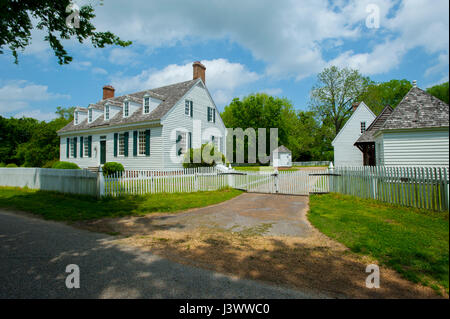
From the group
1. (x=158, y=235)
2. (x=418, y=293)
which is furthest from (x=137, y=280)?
(x=418, y=293)

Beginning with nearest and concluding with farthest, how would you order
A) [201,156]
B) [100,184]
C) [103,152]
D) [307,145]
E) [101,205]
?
[101,205] → [100,184] → [201,156] → [103,152] → [307,145]

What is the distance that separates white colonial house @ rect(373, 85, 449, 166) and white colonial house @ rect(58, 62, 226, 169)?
680 inches

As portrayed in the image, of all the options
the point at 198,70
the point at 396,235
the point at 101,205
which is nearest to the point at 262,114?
the point at 198,70

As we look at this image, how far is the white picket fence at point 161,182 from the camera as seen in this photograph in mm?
10625

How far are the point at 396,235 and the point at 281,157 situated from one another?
41.9 metres

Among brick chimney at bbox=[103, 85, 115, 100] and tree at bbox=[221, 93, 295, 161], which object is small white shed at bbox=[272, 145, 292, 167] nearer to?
tree at bbox=[221, 93, 295, 161]

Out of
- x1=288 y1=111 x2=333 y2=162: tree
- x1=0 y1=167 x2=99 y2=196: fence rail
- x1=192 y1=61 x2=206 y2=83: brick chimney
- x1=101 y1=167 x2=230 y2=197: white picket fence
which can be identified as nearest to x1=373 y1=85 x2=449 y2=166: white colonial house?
x1=101 y1=167 x2=230 y2=197: white picket fence

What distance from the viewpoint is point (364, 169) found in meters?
9.14

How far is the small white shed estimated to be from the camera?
150ft

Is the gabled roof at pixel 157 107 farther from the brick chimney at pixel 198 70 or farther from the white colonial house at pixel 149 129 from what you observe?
the brick chimney at pixel 198 70

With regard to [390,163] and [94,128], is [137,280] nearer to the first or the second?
[390,163]

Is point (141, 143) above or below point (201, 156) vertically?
above

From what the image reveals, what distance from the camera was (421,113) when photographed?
2086 mm

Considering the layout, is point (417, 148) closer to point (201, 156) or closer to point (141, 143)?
point (201, 156)
